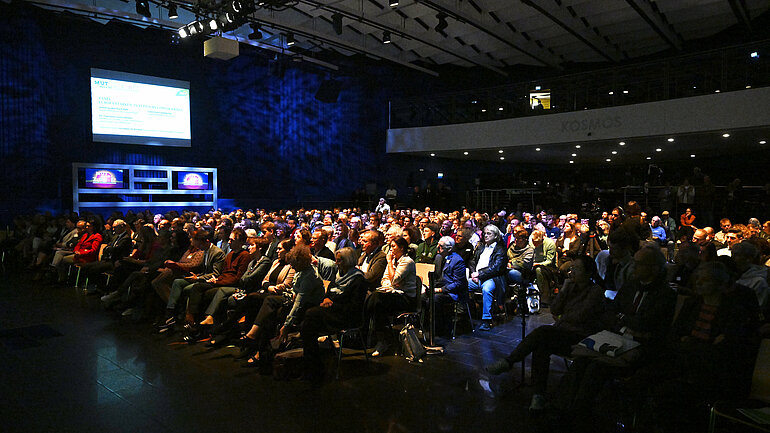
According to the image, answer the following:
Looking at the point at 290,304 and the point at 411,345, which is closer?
the point at 411,345

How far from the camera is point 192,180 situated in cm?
1402

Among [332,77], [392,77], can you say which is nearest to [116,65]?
[332,77]

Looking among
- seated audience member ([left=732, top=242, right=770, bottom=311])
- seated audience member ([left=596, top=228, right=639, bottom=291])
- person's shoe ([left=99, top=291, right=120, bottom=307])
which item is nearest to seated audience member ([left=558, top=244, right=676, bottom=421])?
seated audience member ([left=596, top=228, right=639, bottom=291])

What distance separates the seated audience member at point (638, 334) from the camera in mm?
3037

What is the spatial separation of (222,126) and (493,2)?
27.5ft

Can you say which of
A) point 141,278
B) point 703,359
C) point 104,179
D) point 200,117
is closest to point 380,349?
point 703,359

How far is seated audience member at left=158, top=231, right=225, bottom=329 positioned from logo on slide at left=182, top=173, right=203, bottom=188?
8.87 m

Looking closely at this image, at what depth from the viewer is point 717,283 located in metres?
2.99

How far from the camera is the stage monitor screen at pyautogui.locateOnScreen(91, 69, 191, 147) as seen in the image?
12711 millimetres

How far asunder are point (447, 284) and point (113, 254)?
465 centimetres

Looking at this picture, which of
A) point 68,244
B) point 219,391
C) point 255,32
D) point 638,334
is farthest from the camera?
→ point 255,32

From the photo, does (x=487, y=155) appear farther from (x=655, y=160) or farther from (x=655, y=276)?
(x=655, y=276)

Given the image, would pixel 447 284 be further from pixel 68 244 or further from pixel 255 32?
pixel 255 32

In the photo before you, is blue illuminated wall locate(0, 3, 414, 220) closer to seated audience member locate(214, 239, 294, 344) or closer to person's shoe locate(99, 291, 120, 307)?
person's shoe locate(99, 291, 120, 307)
